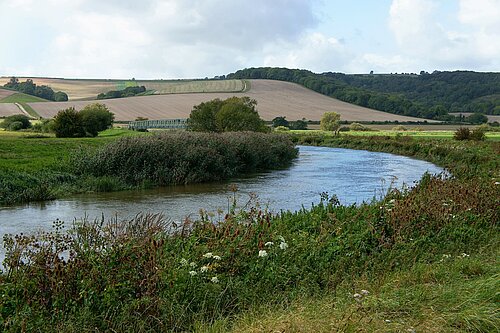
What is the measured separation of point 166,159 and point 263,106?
65.7 meters

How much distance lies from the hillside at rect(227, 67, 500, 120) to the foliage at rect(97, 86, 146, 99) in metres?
26.1

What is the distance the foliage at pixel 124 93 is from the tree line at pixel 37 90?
6.97 m

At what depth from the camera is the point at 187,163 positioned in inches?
1031

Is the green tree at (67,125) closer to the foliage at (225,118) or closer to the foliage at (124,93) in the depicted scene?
the foliage at (225,118)

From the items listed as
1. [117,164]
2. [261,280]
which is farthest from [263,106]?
[261,280]

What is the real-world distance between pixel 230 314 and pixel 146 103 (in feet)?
282

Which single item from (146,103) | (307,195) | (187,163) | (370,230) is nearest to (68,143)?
(187,163)

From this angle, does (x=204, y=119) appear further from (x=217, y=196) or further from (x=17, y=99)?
(x=17, y=99)

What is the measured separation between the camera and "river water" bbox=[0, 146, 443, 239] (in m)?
16.5

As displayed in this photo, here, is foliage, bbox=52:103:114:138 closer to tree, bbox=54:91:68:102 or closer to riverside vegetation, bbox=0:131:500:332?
riverside vegetation, bbox=0:131:500:332

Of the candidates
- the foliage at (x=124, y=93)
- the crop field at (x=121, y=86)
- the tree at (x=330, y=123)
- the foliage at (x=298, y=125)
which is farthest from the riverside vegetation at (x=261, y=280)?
the foliage at (x=124, y=93)

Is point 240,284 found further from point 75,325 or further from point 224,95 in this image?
point 224,95

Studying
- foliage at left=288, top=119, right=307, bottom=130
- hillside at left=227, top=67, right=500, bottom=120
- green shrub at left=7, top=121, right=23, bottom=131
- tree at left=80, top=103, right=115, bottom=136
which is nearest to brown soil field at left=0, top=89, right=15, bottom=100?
green shrub at left=7, top=121, right=23, bottom=131

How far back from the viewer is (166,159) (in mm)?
26297
